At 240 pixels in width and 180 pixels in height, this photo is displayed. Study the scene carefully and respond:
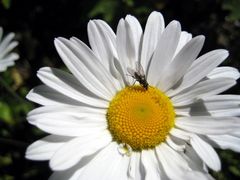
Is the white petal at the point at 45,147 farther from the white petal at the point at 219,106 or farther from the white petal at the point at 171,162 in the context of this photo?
→ the white petal at the point at 219,106

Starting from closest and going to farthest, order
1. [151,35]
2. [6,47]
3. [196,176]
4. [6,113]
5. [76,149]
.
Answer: [196,176] < [76,149] < [151,35] < [6,113] < [6,47]

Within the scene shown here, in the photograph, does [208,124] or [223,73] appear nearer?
[208,124]

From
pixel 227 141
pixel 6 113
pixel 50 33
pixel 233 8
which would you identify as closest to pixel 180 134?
pixel 227 141

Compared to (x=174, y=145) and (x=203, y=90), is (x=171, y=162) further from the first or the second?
(x=203, y=90)

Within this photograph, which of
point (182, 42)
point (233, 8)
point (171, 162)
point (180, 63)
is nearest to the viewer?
point (171, 162)

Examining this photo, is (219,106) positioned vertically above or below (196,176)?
above
